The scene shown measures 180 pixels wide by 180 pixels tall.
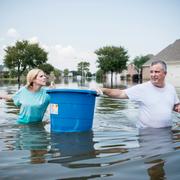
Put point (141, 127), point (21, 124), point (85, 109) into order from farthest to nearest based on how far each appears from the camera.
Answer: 1. point (21, 124)
2. point (141, 127)
3. point (85, 109)

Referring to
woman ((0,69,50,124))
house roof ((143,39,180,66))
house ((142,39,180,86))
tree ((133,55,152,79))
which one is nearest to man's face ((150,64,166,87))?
woman ((0,69,50,124))

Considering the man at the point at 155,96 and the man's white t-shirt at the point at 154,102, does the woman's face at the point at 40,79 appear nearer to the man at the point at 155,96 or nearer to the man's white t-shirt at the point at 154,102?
the man at the point at 155,96

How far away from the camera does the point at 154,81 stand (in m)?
5.71

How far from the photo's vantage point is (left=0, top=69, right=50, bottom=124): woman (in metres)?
6.51

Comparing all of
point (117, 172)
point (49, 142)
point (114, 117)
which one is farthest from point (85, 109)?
point (114, 117)

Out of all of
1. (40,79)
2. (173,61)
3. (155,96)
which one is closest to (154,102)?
(155,96)

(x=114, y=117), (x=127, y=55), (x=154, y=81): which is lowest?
(x=114, y=117)

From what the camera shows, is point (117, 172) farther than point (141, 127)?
No

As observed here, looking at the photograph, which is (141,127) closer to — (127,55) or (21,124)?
(21,124)

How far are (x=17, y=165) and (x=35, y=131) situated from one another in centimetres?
247

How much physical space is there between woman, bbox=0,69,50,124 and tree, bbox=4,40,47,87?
49995 millimetres

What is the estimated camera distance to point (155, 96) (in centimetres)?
573

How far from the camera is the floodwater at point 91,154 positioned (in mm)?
3504

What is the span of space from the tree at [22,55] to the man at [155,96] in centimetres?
5129
